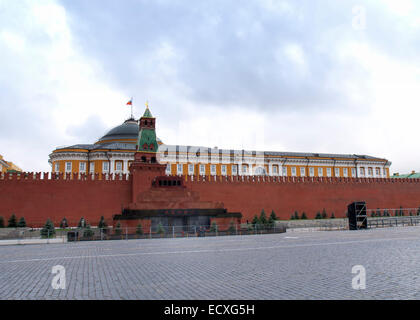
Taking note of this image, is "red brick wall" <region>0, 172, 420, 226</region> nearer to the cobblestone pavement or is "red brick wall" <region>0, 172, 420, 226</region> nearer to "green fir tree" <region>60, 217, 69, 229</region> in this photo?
"green fir tree" <region>60, 217, 69, 229</region>

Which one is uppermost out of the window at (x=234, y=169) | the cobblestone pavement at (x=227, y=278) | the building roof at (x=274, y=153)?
the building roof at (x=274, y=153)

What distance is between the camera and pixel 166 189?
3106 cm

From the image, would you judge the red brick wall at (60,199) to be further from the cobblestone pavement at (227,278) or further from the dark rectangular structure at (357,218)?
the cobblestone pavement at (227,278)

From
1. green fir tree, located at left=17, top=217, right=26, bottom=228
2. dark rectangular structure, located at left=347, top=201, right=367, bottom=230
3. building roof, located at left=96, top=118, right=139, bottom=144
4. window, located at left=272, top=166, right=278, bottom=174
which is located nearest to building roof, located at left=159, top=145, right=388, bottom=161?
window, located at left=272, top=166, right=278, bottom=174

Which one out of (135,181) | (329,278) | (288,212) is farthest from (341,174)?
(329,278)

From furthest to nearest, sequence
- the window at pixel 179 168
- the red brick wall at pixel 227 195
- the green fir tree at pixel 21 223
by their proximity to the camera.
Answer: the window at pixel 179 168 < the red brick wall at pixel 227 195 < the green fir tree at pixel 21 223

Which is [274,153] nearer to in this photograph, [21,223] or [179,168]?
[179,168]

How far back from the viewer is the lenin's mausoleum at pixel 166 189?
1163 inches

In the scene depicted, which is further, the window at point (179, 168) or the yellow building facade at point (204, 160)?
the window at point (179, 168)

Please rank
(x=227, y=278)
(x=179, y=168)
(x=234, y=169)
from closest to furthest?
(x=227, y=278) < (x=179, y=168) < (x=234, y=169)

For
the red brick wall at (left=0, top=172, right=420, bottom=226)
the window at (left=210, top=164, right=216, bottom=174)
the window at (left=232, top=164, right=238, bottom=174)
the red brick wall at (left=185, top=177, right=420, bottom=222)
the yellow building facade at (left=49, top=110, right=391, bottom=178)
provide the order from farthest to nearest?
the window at (left=232, top=164, right=238, bottom=174), the window at (left=210, top=164, right=216, bottom=174), the yellow building facade at (left=49, top=110, right=391, bottom=178), the red brick wall at (left=185, top=177, right=420, bottom=222), the red brick wall at (left=0, top=172, right=420, bottom=226)

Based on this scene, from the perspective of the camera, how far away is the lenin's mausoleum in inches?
1163

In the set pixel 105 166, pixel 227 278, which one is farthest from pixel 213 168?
pixel 227 278

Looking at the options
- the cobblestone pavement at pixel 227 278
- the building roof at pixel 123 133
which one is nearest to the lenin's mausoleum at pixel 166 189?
the building roof at pixel 123 133
